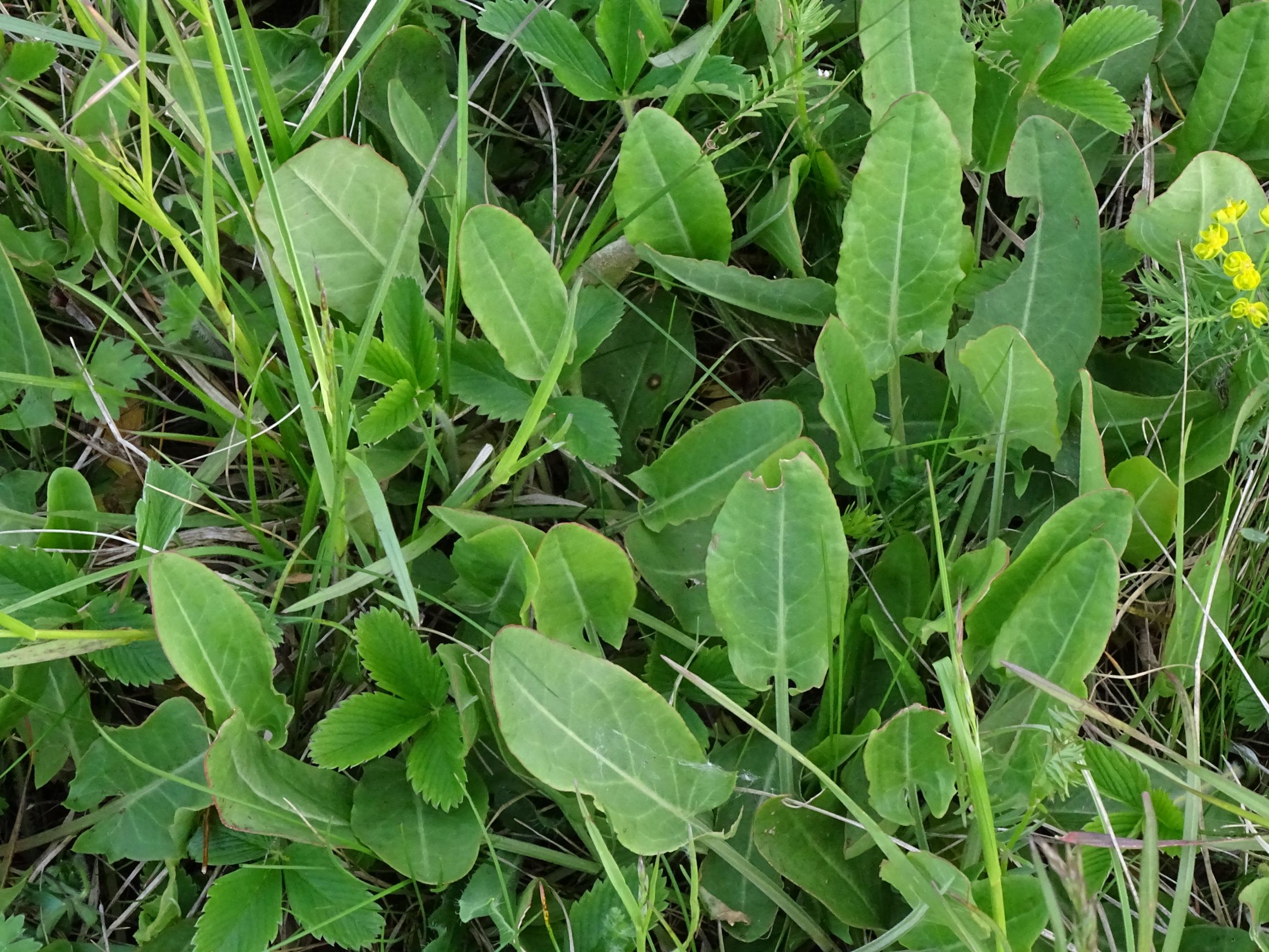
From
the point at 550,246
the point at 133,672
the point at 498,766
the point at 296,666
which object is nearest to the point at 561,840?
the point at 498,766

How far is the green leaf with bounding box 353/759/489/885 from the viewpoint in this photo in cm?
120

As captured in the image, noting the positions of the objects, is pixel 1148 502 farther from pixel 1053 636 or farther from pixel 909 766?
pixel 909 766

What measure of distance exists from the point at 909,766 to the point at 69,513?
109cm

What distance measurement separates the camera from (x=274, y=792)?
1191 millimetres

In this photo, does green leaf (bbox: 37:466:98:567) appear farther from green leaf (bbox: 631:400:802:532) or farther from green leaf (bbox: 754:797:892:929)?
green leaf (bbox: 754:797:892:929)

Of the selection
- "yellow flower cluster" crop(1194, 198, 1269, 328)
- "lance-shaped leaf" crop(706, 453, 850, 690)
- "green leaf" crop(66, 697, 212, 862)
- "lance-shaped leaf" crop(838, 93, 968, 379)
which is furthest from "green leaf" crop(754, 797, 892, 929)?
"yellow flower cluster" crop(1194, 198, 1269, 328)

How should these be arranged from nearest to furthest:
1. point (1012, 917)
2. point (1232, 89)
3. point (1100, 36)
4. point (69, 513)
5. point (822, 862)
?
point (1012, 917) < point (822, 862) < point (69, 513) < point (1100, 36) < point (1232, 89)

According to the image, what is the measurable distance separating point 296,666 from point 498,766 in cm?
29

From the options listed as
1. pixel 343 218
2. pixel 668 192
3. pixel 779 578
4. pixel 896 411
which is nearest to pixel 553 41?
pixel 668 192

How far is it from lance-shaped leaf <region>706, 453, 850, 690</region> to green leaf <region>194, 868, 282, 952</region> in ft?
2.00

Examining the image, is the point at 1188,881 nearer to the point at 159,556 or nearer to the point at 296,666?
the point at 296,666

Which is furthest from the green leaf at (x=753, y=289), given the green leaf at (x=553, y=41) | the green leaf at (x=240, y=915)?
the green leaf at (x=240, y=915)

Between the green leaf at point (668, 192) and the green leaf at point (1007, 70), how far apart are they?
411 mm

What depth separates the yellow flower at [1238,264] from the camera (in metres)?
1.26
